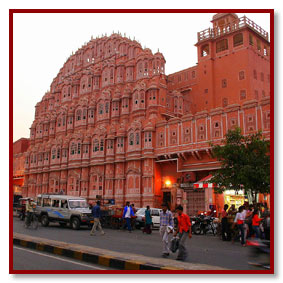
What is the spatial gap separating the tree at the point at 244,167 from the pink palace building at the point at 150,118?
24.1 ft

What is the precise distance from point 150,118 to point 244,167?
19.0m

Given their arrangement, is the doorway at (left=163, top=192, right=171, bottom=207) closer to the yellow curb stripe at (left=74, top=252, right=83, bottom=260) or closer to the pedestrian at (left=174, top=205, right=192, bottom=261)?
the pedestrian at (left=174, top=205, right=192, bottom=261)

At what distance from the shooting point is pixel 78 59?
53688mm

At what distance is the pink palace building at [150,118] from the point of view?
3219cm

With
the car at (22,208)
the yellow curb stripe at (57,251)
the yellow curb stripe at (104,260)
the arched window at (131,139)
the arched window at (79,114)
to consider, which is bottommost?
the car at (22,208)

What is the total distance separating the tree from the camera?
64.6 feet

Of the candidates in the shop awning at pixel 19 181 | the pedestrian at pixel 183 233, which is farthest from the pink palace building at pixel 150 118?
the pedestrian at pixel 183 233

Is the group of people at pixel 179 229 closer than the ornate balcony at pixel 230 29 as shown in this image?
Yes

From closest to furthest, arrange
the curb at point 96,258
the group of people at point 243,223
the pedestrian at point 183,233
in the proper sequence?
the curb at point 96,258
the pedestrian at point 183,233
the group of people at point 243,223

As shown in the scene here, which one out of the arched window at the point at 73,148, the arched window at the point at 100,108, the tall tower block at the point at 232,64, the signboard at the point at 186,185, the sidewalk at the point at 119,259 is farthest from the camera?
the arched window at the point at 73,148

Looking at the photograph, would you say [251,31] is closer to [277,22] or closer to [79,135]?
[79,135]

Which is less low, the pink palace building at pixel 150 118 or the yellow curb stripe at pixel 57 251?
the pink palace building at pixel 150 118

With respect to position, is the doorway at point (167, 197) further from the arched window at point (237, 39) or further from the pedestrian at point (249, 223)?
the arched window at point (237, 39)

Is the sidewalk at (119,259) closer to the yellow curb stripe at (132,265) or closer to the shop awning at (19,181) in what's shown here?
the yellow curb stripe at (132,265)
